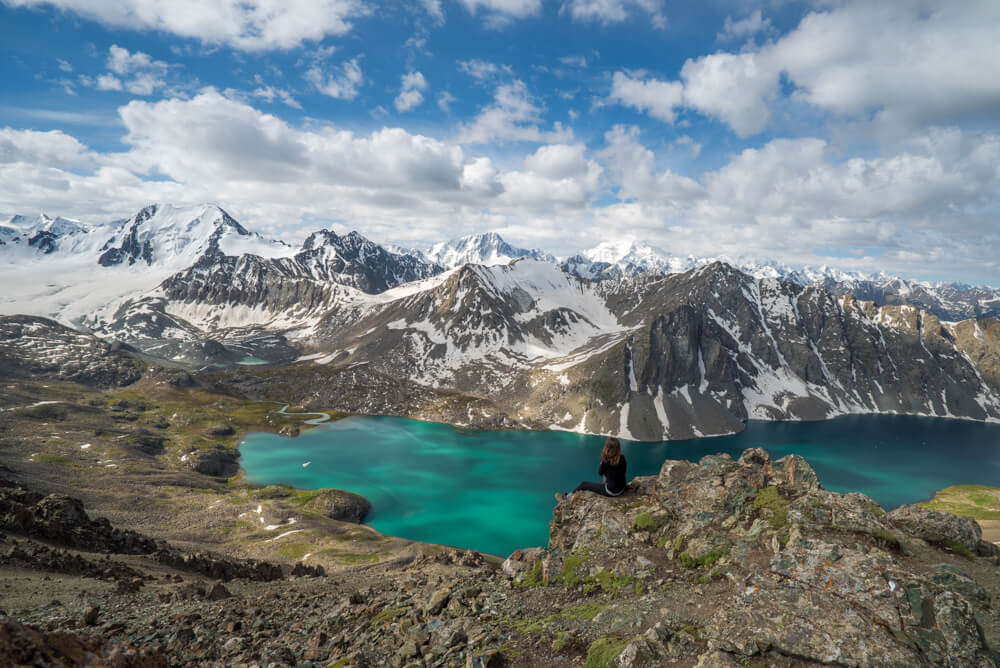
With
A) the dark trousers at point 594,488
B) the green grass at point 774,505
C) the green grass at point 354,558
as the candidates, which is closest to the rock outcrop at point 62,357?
the green grass at point 354,558

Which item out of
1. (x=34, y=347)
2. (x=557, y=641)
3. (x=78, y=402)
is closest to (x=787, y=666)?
(x=557, y=641)

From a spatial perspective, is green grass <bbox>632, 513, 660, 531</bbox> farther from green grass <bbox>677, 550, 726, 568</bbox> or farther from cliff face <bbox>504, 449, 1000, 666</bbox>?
green grass <bbox>677, 550, 726, 568</bbox>

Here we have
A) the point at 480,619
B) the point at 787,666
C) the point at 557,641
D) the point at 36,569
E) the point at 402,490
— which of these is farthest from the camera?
the point at 402,490

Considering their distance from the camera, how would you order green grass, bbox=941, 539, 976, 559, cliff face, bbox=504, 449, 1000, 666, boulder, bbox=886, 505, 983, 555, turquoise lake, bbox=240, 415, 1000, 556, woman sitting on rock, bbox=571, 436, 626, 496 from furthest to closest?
turquoise lake, bbox=240, 415, 1000, 556 < woman sitting on rock, bbox=571, 436, 626, 496 < boulder, bbox=886, 505, 983, 555 < green grass, bbox=941, 539, 976, 559 < cliff face, bbox=504, 449, 1000, 666

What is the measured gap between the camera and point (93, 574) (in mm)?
28688

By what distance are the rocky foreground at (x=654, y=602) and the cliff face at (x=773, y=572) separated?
0.04m

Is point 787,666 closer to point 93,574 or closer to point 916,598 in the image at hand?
point 916,598

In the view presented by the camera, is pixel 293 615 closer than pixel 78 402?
Yes

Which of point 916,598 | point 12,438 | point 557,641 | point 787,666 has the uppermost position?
point 916,598

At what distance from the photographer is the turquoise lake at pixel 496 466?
290 ft

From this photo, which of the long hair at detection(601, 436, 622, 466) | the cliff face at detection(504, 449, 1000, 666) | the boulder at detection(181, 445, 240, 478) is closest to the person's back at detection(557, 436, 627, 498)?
the long hair at detection(601, 436, 622, 466)

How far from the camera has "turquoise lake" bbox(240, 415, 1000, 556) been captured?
88.4m

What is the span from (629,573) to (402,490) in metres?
95.1

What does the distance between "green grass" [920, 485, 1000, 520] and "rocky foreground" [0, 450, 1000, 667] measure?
111933 mm
